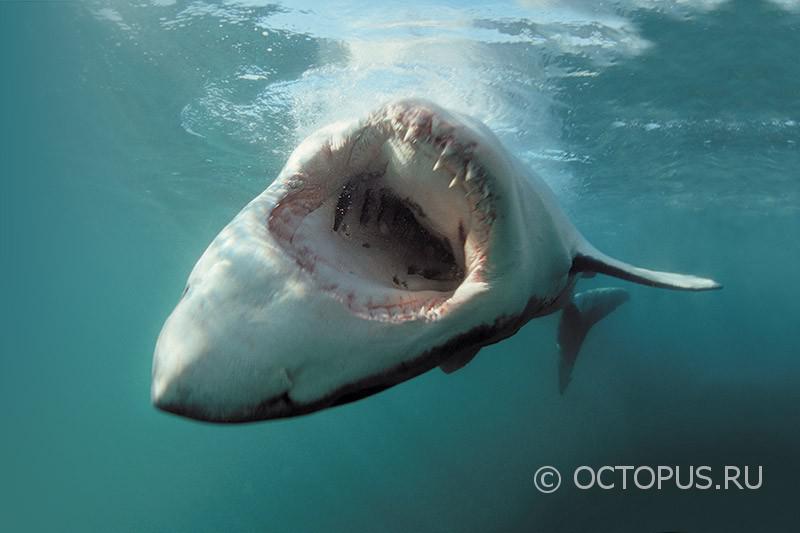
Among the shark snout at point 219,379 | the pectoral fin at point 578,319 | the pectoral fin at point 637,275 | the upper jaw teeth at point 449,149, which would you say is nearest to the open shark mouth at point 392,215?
the upper jaw teeth at point 449,149

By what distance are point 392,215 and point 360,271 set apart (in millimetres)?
558

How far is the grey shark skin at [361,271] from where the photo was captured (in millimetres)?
1180

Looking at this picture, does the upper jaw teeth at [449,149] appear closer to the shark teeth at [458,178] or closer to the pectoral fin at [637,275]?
the shark teeth at [458,178]

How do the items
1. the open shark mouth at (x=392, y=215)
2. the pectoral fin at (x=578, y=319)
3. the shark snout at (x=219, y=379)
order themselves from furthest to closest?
the pectoral fin at (x=578, y=319) → the open shark mouth at (x=392, y=215) → the shark snout at (x=219, y=379)

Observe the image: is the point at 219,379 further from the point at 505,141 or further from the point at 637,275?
the point at 505,141

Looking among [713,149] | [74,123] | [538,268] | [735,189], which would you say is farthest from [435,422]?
[538,268]

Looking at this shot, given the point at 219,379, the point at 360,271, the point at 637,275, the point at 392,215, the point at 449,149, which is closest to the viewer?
the point at 219,379

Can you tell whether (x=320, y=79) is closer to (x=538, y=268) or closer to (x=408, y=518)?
(x=538, y=268)

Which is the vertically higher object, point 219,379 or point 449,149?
point 449,149

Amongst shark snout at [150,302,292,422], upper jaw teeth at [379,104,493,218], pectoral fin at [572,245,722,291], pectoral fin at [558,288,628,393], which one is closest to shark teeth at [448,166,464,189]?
upper jaw teeth at [379,104,493,218]

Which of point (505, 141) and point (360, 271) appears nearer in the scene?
point (360, 271)

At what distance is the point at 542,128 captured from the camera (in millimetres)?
16391

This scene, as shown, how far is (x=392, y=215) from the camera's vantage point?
7.51ft

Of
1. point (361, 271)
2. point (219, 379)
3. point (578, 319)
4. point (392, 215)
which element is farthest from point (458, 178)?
point (578, 319)
